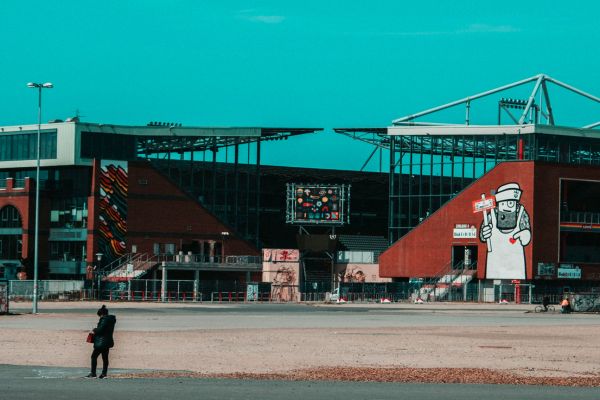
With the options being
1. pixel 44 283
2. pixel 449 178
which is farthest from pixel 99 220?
pixel 449 178

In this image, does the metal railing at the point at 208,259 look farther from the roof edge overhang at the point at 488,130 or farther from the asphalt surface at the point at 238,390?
the asphalt surface at the point at 238,390

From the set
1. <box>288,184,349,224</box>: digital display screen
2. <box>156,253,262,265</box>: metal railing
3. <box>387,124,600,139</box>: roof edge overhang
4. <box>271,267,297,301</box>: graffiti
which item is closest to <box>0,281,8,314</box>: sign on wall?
<box>271,267,297,301</box>: graffiti

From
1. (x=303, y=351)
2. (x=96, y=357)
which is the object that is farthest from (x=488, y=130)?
(x=96, y=357)

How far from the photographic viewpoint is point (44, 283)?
114 metres

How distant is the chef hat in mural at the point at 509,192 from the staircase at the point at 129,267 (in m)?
36.5

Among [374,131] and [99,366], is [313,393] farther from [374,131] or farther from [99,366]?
[374,131]

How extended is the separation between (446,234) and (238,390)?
4302 inches

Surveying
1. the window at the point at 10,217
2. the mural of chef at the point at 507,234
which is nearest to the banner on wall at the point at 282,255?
the mural of chef at the point at 507,234

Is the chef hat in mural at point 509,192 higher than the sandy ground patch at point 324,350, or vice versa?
the chef hat in mural at point 509,192

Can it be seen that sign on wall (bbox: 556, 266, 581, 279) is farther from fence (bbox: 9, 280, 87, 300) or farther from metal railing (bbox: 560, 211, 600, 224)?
fence (bbox: 9, 280, 87, 300)

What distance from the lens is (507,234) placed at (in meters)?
133

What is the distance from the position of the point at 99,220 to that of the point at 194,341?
8405 centimetres

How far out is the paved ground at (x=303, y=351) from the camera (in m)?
32.3

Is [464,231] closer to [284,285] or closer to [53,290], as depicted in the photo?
[284,285]
